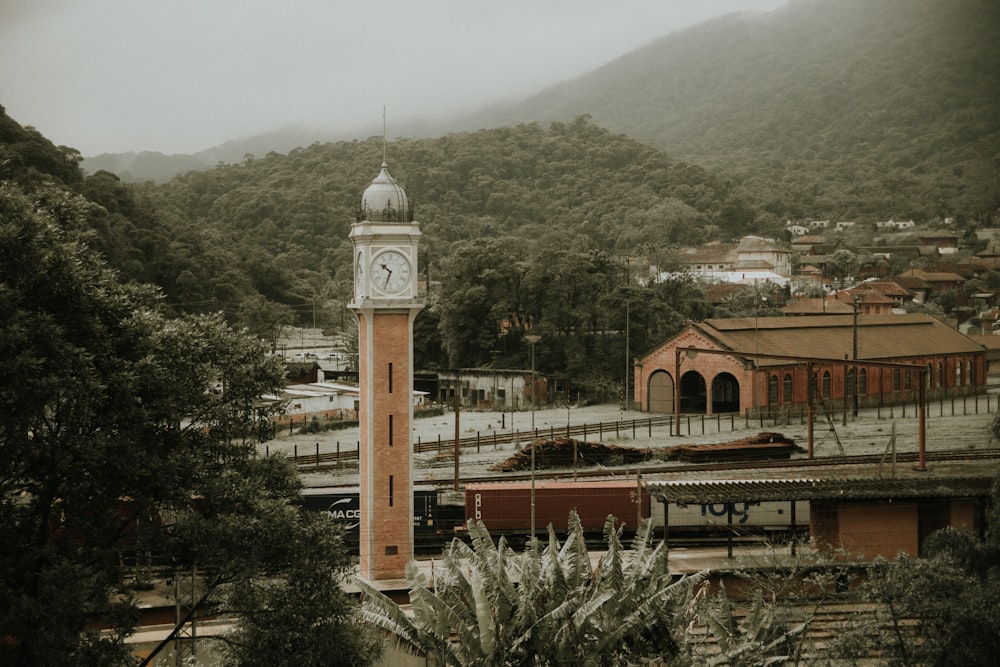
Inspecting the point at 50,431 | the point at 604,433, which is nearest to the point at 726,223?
the point at 604,433

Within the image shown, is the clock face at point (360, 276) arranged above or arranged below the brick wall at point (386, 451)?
above

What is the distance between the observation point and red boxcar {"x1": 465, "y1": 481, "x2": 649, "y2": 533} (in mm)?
26031

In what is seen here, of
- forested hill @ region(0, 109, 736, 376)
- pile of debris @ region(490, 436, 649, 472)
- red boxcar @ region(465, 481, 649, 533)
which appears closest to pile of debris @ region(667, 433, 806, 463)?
pile of debris @ region(490, 436, 649, 472)

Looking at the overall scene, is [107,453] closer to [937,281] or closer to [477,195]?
[937,281]

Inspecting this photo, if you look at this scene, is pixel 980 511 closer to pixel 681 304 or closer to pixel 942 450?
pixel 942 450

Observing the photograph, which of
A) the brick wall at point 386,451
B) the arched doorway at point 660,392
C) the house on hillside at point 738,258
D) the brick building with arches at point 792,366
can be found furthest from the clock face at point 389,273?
the house on hillside at point 738,258

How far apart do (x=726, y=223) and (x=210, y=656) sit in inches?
4393

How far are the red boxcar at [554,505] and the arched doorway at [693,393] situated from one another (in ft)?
81.8

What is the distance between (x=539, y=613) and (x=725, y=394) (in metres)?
36.8

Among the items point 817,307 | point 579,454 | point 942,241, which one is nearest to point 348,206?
point 817,307

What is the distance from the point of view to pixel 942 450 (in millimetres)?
39000

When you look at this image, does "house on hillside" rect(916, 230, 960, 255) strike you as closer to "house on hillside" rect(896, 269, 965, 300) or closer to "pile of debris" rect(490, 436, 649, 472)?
"house on hillside" rect(896, 269, 965, 300)

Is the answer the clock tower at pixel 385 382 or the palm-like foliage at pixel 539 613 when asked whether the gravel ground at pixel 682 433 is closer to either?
the clock tower at pixel 385 382

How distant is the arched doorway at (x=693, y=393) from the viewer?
166 feet
